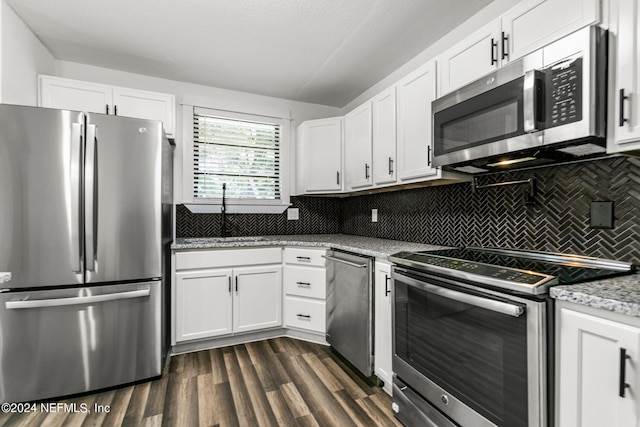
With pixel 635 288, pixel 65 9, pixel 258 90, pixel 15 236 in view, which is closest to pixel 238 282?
pixel 15 236

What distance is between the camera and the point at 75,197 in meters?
1.85

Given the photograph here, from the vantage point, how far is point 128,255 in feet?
6.50

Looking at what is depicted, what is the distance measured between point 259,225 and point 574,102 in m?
2.75

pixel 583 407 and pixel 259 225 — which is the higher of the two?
pixel 259 225

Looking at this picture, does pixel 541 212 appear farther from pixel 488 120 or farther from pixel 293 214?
pixel 293 214

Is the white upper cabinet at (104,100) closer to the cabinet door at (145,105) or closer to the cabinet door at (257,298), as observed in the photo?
the cabinet door at (145,105)

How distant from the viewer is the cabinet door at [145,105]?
2.45m

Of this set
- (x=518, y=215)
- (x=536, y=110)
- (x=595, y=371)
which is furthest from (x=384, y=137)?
(x=595, y=371)

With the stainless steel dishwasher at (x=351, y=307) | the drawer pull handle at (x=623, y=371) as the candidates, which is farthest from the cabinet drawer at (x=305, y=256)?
the drawer pull handle at (x=623, y=371)

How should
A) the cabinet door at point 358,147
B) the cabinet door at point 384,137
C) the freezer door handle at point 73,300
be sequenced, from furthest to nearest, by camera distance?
the cabinet door at point 358,147, the cabinet door at point 384,137, the freezer door handle at point 73,300

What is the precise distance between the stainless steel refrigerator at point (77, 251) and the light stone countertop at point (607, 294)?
2241mm

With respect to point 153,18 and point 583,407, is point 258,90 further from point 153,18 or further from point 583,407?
point 583,407

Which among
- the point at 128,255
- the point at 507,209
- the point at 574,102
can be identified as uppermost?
the point at 574,102

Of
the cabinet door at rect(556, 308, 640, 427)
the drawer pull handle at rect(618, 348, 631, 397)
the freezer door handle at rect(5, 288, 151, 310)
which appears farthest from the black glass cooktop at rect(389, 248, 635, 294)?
the freezer door handle at rect(5, 288, 151, 310)
